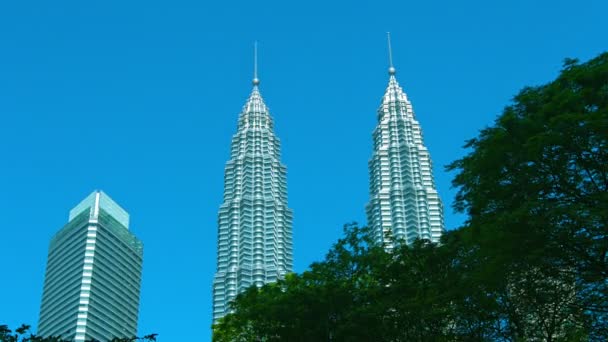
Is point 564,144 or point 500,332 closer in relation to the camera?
point 564,144

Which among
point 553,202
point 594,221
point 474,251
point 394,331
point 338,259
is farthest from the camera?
point 338,259

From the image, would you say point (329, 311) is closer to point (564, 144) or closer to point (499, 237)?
point (499, 237)

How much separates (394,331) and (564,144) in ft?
43.7

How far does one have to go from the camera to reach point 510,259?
32125mm

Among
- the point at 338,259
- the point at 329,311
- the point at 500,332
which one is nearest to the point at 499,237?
the point at 500,332

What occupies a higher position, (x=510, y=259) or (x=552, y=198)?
(x=552, y=198)

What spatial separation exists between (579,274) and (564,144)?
5569mm

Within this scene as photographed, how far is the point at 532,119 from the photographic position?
33469 mm

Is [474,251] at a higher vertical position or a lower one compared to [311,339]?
higher

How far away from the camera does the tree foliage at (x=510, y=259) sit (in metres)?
31.5

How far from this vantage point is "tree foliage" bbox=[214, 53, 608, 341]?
103 feet

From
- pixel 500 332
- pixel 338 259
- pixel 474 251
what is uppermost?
pixel 338 259

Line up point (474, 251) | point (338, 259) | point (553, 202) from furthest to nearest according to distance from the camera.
Result: point (338, 259) → point (474, 251) → point (553, 202)

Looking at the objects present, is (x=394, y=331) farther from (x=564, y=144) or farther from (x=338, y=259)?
(x=564, y=144)
